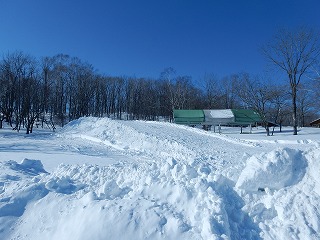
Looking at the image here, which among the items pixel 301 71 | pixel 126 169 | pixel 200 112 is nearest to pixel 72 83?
pixel 200 112

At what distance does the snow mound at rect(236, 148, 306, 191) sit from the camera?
5820mm

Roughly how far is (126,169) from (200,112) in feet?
107

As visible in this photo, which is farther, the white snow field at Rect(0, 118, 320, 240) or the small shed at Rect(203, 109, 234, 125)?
the small shed at Rect(203, 109, 234, 125)

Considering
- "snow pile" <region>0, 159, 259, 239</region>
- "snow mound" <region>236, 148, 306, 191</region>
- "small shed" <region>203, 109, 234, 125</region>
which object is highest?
"small shed" <region>203, 109, 234, 125</region>

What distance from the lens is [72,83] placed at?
5272 cm

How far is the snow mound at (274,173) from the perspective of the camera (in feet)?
19.1

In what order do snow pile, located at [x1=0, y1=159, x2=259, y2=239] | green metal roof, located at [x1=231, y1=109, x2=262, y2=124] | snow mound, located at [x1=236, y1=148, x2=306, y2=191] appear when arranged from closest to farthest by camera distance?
1. snow pile, located at [x1=0, y1=159, x2=259, y2=239]
2. snow mound, located at [x1=236, y1=148, x2=306, y2=191]
3. green metal roof, located at [x1=231, y1=109, x2=262, y2=124]

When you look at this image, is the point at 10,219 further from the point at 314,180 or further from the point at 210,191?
the point at 314,180

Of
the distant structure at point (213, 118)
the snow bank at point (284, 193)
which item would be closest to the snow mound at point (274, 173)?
the snow bank at point (284, 193)

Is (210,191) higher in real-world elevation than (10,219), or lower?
higher

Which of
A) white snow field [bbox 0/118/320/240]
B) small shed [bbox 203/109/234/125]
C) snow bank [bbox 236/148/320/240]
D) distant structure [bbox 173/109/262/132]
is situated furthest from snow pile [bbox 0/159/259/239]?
small shed [bbox 203/109/234/125]

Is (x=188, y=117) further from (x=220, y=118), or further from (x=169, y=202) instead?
(x=169, y=202)

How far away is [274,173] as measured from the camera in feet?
19.4

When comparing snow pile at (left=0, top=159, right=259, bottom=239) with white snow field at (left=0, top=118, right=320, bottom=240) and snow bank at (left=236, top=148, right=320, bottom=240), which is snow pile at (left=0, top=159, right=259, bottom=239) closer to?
white snow field at (left=0, top=118, right=320, bottom=240)
